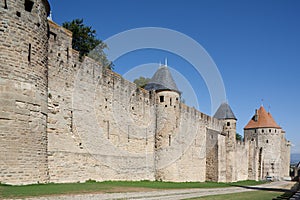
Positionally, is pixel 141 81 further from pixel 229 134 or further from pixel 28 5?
pixel 28 5

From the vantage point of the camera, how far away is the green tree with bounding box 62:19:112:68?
104 ft

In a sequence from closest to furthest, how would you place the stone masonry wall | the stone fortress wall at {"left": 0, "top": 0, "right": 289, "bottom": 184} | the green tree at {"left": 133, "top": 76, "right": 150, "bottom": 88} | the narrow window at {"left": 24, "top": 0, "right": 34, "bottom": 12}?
1. the stone fortress wall at {"left": 0, "top": 0, "right": 289, "bottom": 184}
2. the narrow window at {"left": 24, "top": 0, "right": 34, "bottom": 12}
3. the stone masonry wall
4. the green tree at {"left": 133, "top": 76, "right": 150, "bottom": 88}

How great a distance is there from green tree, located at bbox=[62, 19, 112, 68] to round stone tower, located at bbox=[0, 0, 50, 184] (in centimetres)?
1846

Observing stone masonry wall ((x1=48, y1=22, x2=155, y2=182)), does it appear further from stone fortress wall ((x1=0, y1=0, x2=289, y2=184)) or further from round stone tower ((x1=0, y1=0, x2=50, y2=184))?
round stone tower ((x1=0, y1=0, x2=50, y2=184))

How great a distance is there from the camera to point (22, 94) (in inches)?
477

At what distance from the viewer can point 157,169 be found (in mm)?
23625

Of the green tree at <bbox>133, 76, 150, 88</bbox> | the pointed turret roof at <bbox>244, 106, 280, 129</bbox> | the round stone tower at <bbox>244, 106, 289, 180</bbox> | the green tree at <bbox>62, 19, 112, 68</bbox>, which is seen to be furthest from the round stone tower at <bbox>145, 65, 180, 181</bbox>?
the pointed turret roof at <bbox>244, 106, 280, 129</bbox>

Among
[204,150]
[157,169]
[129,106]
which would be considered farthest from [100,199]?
[204,150]

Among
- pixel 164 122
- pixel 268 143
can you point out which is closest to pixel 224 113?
pixel 164 122

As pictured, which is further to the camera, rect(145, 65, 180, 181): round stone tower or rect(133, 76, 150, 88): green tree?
rect(133, 76, 150, 88): green tree

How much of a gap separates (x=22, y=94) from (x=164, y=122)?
13.0 m

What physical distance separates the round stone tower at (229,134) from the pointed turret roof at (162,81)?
12.9 metres

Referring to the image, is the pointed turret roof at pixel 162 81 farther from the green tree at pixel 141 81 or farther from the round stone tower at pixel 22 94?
the green tree at pixel 141 81

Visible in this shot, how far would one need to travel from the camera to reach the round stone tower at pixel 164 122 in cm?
2369
